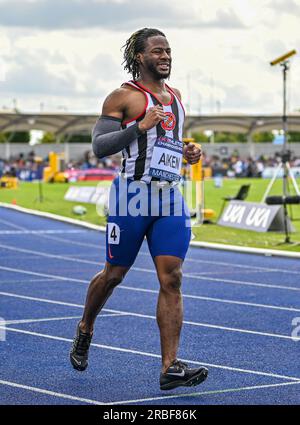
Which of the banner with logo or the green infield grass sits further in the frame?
the banner with logo

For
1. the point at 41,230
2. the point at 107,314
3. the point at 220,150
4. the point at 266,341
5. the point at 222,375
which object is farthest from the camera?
the point at 220,150

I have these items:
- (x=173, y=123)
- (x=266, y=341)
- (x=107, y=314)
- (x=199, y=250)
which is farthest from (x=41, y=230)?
(x=173, y=123)

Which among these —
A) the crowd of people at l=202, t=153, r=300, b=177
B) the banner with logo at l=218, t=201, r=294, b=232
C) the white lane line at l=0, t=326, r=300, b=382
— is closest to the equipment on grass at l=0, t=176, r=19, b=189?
the crowd of people at l=202, t=153, r=300, b=177

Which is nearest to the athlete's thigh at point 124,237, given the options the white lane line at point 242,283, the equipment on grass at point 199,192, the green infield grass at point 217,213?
the white lane line at point 242,283

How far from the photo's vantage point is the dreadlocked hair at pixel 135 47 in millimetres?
6445

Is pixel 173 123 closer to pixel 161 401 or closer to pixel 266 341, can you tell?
pixel 161 401

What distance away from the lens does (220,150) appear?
83750mm

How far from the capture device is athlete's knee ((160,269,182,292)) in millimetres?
6242

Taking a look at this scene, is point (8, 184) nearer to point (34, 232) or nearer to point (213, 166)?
point (213, 166)

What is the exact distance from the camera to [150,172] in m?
6.30

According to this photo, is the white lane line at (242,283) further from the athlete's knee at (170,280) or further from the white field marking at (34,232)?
the white field marking at (34,232)

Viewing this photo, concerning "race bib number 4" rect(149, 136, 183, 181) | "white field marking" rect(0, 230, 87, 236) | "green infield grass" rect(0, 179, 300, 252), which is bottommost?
"white field marking" rect(0, 230, 87, 236)

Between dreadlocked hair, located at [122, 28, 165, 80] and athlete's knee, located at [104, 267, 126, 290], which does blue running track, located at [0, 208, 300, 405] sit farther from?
dreadlocked hair, located at [122, 28, 165, 80]
